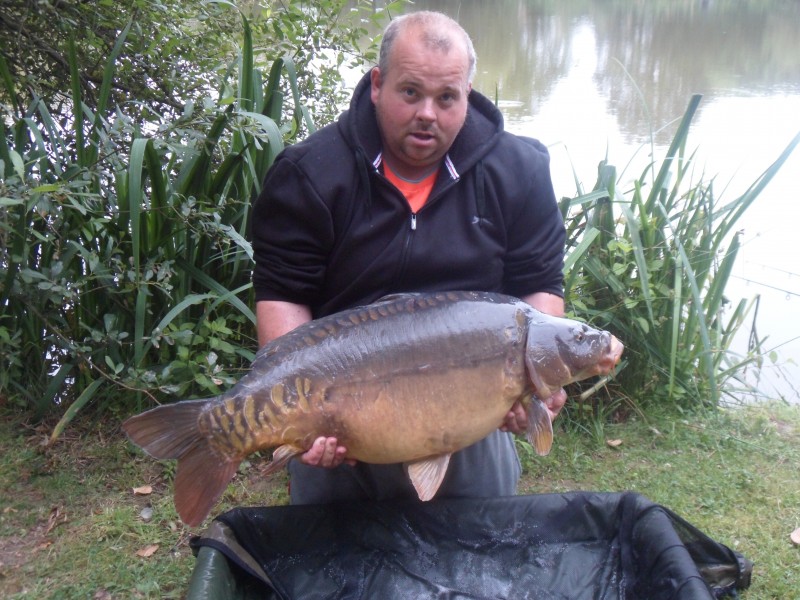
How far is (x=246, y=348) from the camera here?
8.96ft

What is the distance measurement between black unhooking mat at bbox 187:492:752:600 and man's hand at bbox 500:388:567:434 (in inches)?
14.5

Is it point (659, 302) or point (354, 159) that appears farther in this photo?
point (659, 302)

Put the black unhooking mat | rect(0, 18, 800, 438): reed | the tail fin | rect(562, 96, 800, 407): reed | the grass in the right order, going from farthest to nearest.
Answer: rect(562, 96, 800, 407): reed
rect(0, 18, 800, 438): reed
the grass
the black unhooking mat
the tail fin

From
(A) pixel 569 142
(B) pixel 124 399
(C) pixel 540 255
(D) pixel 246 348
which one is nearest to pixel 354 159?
(C) pixel 540 255

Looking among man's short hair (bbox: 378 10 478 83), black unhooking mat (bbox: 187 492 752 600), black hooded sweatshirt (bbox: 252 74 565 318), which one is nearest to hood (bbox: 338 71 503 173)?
black hooded sweatshirt (bbox: 252 74 565 318)

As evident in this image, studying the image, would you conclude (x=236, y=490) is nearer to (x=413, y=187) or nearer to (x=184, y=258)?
(x=184, y=258)

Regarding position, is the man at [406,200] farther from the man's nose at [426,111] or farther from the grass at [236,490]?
the grass at [236,490]

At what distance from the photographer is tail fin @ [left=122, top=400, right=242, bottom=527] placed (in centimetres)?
161

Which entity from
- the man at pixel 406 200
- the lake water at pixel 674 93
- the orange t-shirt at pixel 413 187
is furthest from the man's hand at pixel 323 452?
the lake water at pixel 674 93

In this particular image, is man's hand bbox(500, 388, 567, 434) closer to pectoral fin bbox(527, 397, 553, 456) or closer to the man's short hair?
pectoral fin bbox(527, 397, 553, 456)

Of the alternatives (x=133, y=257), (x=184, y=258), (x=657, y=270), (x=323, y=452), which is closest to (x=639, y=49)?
(x=657, y=270)

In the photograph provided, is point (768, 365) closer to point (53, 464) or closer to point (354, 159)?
point (354, 159)

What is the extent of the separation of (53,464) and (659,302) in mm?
2090

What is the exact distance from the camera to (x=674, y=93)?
7543 mm
